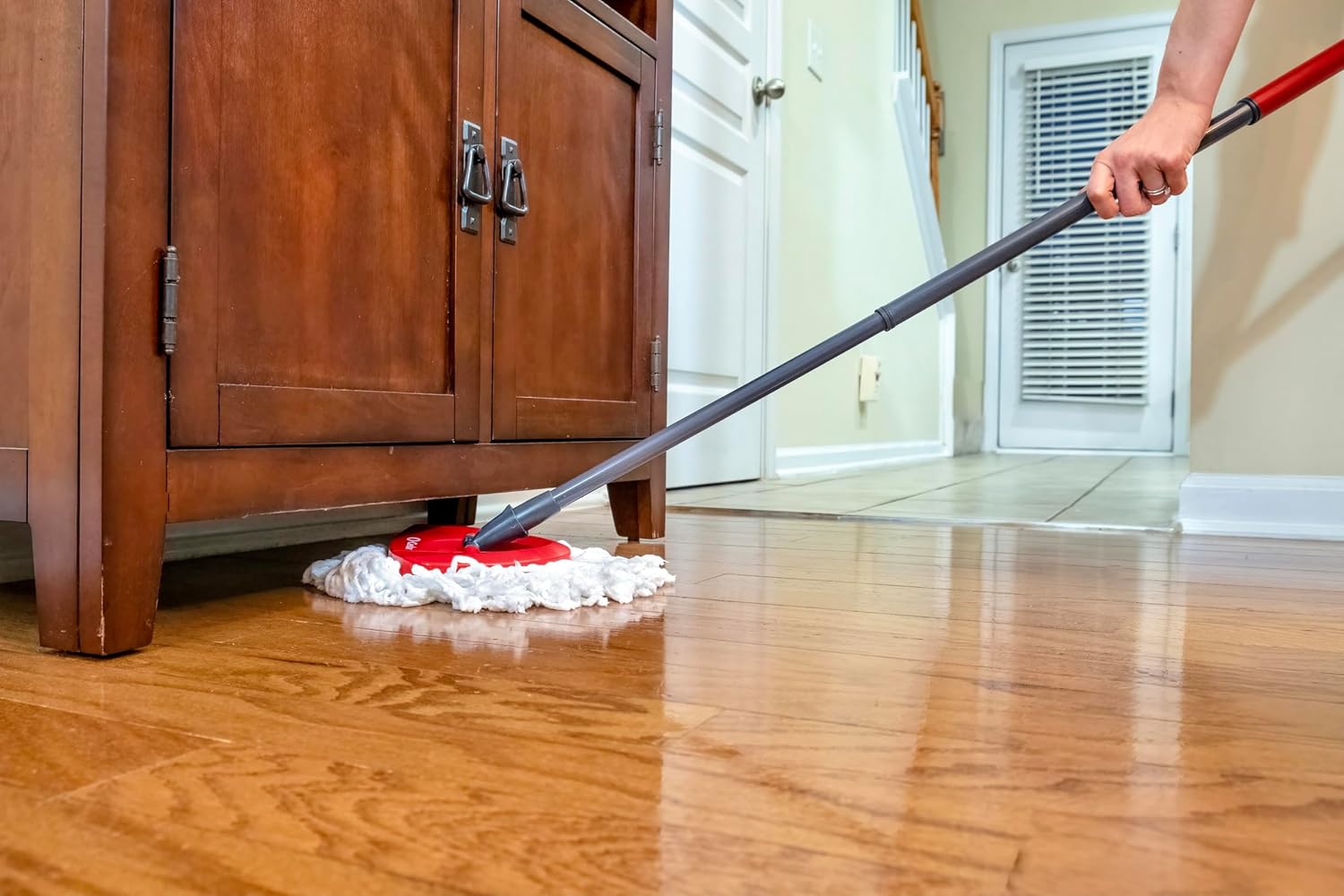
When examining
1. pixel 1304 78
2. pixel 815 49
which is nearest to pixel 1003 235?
pixel 815 49

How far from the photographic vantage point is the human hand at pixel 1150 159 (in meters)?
1.03

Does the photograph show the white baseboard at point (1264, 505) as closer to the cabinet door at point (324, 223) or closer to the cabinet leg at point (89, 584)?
the cabinet door at point (324, 223)

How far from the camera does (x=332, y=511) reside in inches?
57.8

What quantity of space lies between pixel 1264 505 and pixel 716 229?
1257mm

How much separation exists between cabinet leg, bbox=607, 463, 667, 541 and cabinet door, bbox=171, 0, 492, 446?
39 cm

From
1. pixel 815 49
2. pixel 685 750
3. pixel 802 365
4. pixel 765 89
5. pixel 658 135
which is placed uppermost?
pixel 815 49

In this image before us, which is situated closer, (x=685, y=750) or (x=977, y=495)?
(x=685, y=750)

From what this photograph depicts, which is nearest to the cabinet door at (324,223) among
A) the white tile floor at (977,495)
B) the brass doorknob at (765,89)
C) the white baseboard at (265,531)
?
the white baseboard at (265,531)

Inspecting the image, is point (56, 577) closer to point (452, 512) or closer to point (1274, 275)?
point (452, 512)

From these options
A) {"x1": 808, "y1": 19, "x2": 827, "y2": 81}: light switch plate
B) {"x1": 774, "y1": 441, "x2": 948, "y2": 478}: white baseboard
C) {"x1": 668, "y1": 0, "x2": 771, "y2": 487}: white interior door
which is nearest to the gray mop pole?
{"x1": 668, "y1": 0, "x2": 771, "y2": 487}: white interior door

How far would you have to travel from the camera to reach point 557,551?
3.67 feet

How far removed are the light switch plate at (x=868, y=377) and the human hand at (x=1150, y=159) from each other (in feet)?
8.09

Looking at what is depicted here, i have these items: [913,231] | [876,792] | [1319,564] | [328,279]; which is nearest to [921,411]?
[913,231]

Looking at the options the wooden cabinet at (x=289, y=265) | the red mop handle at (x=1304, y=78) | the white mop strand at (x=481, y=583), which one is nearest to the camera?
the wooden cabinet at (x=289, y=265)
